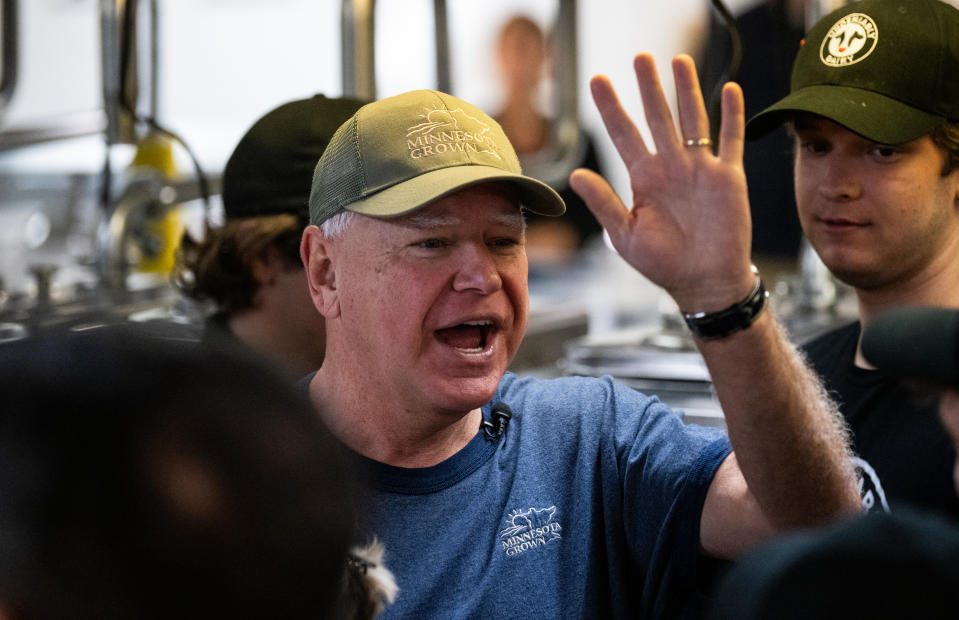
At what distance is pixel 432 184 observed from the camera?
1.33 metres

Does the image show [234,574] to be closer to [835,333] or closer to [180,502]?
[180,502]

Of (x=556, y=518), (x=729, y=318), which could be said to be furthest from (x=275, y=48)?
(x=729, y=318)

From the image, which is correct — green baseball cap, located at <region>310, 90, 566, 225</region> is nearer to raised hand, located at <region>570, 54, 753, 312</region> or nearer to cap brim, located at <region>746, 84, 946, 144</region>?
raised hand, located at <region>570, 54, 753, 312</region>

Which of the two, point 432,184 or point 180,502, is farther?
point 432,184

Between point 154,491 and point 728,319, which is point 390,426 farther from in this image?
point 154,491

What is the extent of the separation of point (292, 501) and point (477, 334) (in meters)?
0.89

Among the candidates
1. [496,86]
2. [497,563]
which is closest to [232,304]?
[497,563]

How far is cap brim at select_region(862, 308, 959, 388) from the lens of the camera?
0.63 m

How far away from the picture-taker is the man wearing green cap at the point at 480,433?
1312mm

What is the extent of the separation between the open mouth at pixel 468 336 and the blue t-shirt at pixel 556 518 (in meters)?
0.13

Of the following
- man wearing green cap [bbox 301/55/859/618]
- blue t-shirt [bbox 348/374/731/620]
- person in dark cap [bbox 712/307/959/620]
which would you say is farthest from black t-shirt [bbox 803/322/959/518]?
person in dark cap [bbox 712/307/959/620]

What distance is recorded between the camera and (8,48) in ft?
8.24

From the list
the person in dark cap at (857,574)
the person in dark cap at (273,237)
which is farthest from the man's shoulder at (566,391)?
the person in dark cap at (857,574)

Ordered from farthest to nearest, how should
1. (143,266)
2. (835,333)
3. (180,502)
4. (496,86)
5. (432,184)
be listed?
(496,86) < (143,266) < (835,333) < (432,184) < (180,502)
